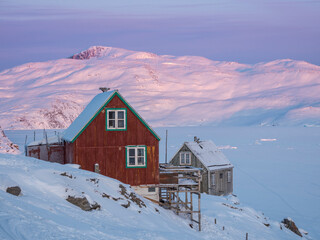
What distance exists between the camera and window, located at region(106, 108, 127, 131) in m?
32.1

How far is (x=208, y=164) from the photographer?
49219 millimetres

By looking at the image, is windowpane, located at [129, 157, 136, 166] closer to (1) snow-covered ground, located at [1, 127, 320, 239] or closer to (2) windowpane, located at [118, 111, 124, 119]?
(2) windowpane, located at [118, 111, 124, 119]

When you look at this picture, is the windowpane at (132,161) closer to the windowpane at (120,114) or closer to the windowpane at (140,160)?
the windowpane at (140,160)

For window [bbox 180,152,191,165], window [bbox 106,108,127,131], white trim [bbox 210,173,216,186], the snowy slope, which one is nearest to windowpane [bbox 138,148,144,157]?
window [bbox 106,108,127,131]

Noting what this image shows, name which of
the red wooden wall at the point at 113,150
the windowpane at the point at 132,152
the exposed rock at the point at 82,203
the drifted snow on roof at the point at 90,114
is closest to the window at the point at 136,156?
the windowpane at the point at 132,152

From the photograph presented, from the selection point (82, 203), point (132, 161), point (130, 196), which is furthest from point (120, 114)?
point (82, 203)

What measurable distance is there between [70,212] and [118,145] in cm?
1336

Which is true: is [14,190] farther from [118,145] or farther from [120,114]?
[120,114]

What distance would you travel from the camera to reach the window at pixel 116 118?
32.1 metres

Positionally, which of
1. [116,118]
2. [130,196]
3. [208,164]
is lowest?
[208,164]

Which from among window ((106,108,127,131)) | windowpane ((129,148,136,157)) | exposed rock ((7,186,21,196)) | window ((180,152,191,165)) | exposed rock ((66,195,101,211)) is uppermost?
window ((106,108,127,131))

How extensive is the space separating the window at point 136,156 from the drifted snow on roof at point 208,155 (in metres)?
17.3

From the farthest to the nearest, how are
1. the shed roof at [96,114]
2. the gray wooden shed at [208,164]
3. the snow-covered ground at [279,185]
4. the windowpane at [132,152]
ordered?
the gray wooden shed at [208,164] < the snow-covered ground at [279,185] < the windowpane at [132,152] < the shed roof at [96,114]

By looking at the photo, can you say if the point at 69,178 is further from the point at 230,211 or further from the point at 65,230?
the point at 230,211
